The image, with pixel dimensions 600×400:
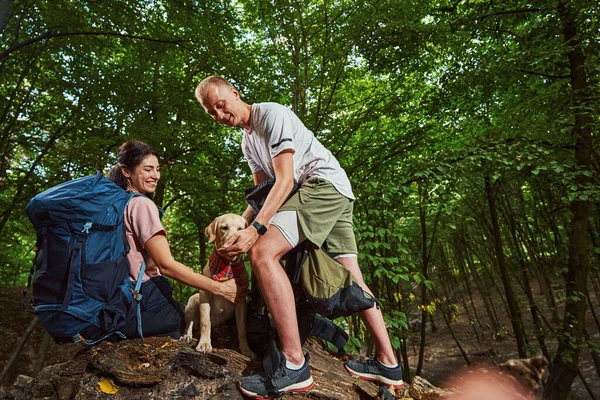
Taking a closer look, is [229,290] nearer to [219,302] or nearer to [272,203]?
[219,302]

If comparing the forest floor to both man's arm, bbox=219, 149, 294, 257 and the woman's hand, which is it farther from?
man's arm, bbox=219, 149, 294, 257

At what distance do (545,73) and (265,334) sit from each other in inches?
278

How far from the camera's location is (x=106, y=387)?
2.23 m

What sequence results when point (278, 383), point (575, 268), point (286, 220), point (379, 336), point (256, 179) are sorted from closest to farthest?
point (278, 383), point (286, 220), point (379, 336), point (256, 179), point (575, 268)

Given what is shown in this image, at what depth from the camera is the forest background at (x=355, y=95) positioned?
5445mm

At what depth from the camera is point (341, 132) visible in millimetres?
6711

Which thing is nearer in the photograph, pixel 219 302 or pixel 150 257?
pixel 150 257

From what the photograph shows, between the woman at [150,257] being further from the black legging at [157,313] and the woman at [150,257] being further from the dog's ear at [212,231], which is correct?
the dog's ear at [212,231]

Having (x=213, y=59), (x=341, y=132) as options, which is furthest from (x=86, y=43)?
(x=341, y=132)

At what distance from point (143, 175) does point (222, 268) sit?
103 cm

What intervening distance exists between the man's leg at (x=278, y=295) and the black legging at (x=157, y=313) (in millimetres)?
974

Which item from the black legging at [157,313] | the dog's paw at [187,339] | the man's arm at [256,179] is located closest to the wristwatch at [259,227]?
the man's arm at [256,179]

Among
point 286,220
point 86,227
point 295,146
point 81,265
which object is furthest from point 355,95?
point 81,265

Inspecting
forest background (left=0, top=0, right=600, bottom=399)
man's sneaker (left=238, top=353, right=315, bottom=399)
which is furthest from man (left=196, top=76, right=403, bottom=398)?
forest background (left=0, top=0, right=600, bottom=399)
